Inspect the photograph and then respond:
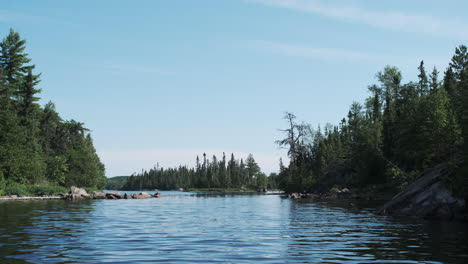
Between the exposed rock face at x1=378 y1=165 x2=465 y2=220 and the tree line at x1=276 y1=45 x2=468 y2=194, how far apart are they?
132 inches

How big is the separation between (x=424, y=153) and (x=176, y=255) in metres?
48.4

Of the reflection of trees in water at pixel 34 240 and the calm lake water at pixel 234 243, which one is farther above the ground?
the reflection of trees in water at pixel 34 240

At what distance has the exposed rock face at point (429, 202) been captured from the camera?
28.7 meters

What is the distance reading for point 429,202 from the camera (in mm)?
30469

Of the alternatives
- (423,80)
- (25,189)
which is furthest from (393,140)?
(25,189)

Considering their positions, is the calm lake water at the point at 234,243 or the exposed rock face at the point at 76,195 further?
the exposed rock face at the point at 76,195

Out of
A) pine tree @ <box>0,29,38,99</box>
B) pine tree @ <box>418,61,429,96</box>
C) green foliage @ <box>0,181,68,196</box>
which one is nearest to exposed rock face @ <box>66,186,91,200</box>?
green foliage @ <box>0,181,68,196</box>

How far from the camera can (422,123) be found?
203ft

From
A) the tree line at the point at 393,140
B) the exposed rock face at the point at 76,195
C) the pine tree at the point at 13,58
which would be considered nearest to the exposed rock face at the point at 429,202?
the tree line at the point at 393,140

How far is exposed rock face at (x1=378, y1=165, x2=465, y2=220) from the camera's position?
28.7 meters

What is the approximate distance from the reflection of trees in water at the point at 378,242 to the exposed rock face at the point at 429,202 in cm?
455

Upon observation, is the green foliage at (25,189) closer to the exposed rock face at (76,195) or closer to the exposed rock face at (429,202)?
the exposed rock face at (76,195)

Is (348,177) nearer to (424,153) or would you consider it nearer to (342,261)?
(424,153)

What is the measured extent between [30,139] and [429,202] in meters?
77.8
